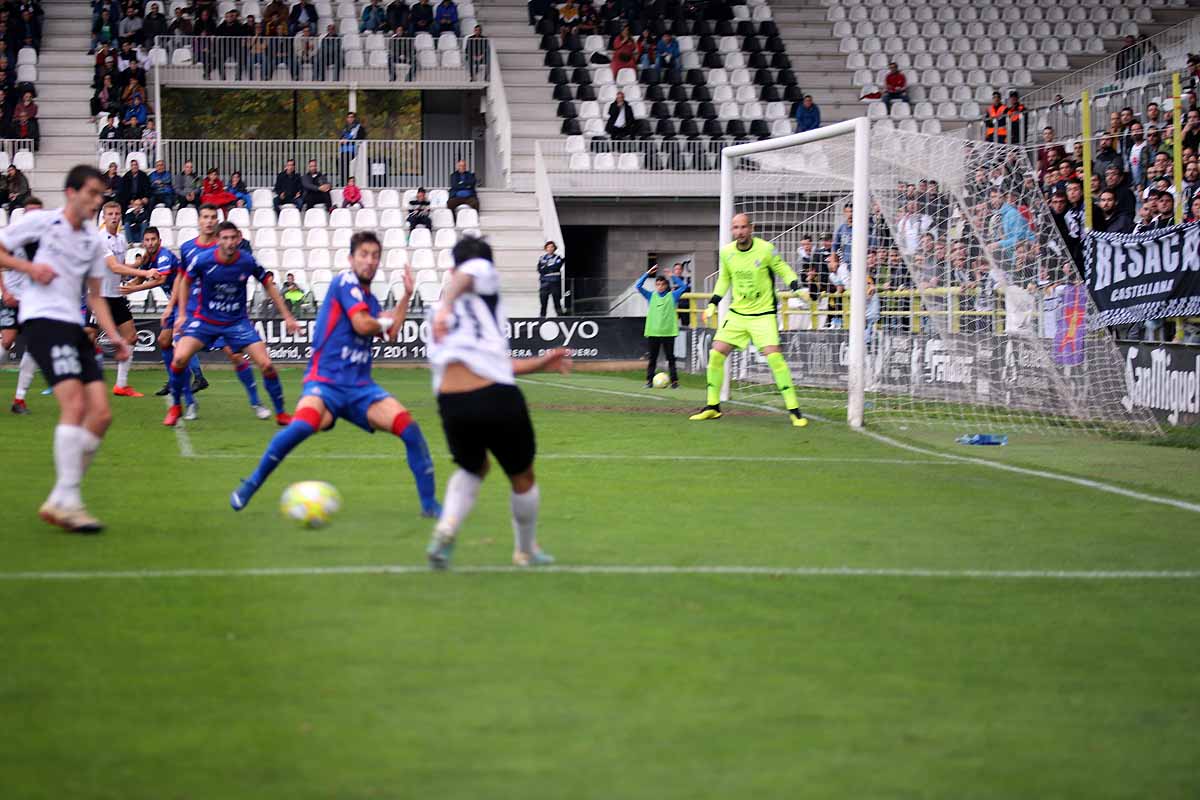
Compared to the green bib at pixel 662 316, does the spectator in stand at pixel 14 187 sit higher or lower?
higher

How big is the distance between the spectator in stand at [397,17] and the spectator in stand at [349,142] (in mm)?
3319

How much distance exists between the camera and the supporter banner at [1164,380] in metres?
15.5

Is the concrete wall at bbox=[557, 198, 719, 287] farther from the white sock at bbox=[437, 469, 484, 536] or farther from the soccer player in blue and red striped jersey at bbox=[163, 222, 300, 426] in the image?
the white sock at bbox=[437, 469, 484, 536]

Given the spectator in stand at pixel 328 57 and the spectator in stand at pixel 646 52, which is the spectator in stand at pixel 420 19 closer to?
the spectator in stand at pixel 328 57

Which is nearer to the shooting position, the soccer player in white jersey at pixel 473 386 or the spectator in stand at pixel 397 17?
the soccer player in white jersey at pixel 473 386

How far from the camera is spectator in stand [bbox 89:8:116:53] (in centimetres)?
3544

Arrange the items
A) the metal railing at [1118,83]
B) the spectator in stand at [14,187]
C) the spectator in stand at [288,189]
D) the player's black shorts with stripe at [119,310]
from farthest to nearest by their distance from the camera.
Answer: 1. the spectator in stand at [288,189]
2. the spectator in stand at [14,187]
3. the metal railing at [1118,83]
4. the player's black shorts with stripe at [119,310]

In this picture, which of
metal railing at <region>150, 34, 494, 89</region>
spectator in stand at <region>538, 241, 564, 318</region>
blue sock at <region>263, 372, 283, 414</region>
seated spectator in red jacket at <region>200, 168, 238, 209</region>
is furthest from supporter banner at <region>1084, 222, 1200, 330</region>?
metal railing at <region>150, 34, 494, 89</region>

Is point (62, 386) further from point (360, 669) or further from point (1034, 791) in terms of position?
point (1034, 791)

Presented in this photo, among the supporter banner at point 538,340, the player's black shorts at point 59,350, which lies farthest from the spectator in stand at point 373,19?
the player's black shorts at point 59,350

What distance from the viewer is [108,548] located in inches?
312

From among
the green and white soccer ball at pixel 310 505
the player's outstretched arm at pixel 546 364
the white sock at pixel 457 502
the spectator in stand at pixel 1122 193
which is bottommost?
the green and white soccer ball at pixel 310 505

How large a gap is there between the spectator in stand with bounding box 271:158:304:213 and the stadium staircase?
4.39 m

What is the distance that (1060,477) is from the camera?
Answer: 11844 mm
